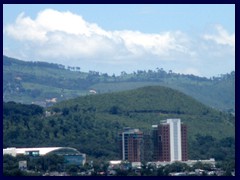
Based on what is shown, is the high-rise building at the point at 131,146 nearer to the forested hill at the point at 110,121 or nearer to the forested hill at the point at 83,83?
the forested hill at the point at 110,121

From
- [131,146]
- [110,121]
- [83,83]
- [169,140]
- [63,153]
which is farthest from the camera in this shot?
[83,83]

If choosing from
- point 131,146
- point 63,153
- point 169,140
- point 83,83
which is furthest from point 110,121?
point 83,83

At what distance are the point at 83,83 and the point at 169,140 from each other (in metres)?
18.7

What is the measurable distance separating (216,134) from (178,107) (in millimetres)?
3544

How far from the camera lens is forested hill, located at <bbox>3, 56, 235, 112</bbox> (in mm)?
39094

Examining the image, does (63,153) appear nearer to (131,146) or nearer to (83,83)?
(131,146)

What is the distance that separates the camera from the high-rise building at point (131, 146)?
22719 mm

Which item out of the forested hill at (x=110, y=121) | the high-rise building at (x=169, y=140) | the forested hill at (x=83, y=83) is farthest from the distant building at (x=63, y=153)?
the forested hill at (x=83, y=83)

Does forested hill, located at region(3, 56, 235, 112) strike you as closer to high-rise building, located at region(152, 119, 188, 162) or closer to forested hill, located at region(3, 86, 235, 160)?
forested hill, located at region(3, 86, 235, 160)

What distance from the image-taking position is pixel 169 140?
24625 millimetres

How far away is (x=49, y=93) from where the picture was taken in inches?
1620

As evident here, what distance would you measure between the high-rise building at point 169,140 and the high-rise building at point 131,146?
0.51 meters
